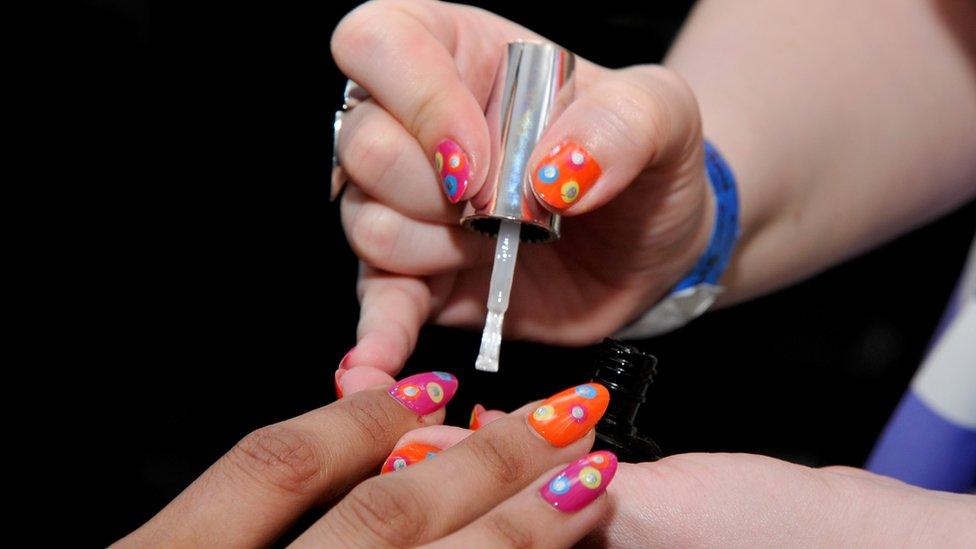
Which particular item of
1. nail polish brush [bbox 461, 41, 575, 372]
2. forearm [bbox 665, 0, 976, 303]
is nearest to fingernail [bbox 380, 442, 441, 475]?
nail polish brush [bbox 461, 41, 575, 372]

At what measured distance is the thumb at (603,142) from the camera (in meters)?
0.61

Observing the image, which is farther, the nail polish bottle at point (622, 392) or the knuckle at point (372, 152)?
the knuckle at point (372, 152)

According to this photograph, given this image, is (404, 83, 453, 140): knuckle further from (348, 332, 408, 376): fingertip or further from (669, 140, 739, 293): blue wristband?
(669, 140, 739, 293): blue wristband

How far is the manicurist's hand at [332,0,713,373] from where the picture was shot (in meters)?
0.64

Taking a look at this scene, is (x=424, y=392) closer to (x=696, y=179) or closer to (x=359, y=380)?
(x=359, y=380)

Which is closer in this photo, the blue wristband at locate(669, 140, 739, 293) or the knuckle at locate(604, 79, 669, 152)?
the knuckle at locate(604, 79, 669, 152)

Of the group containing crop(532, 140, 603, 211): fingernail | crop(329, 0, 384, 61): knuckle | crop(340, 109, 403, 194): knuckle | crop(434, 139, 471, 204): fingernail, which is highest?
crop(329, 0, 384, 61): knuckle

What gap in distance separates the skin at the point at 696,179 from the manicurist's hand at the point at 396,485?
0.04 m

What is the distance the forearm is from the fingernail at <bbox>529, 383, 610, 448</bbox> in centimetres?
47

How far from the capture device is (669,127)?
0.69 metres

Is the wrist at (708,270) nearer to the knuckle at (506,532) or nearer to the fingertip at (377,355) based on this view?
the fingertip at (377,355)

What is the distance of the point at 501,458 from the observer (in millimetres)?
500

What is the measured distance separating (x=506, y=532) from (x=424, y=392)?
17cm

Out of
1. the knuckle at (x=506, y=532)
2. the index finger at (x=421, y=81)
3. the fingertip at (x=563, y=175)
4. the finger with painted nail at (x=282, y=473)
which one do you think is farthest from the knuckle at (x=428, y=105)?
the knuckle at (x=506, y=532)
